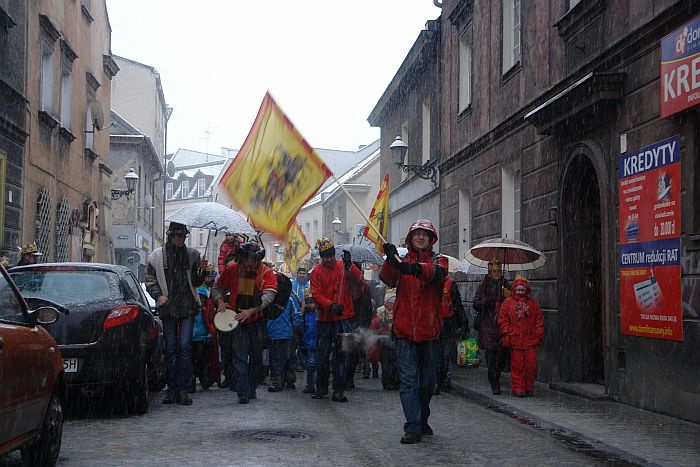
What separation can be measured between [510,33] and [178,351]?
9.02 meters

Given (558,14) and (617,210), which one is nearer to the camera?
(617,210)

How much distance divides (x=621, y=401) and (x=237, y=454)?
5536 mm

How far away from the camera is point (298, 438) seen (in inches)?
315

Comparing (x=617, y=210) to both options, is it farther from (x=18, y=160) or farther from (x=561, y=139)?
(x=18, y=160)

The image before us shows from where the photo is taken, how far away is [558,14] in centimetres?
1365

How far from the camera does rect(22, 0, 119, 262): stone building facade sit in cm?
1919

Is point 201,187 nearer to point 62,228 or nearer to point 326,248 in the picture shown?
point 62,228

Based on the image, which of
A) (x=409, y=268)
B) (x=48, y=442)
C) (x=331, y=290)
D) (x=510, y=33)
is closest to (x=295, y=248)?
(x=510, y=33)

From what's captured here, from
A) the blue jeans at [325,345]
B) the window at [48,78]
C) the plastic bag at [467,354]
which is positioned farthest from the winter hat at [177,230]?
the window at [48,78]

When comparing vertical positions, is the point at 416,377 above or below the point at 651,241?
below

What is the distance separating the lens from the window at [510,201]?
16281 millimetres

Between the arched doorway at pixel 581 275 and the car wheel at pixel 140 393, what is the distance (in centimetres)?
598

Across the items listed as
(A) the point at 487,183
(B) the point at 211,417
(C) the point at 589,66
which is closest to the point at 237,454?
(B) the point at 211,417

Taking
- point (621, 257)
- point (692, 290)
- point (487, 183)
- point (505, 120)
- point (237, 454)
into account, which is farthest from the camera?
point (487, 183)
